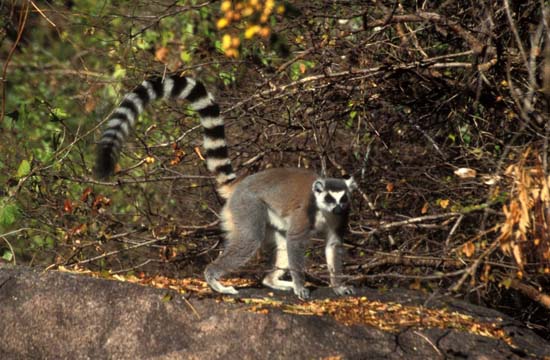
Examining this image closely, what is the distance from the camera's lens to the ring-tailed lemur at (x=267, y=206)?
5918 mm

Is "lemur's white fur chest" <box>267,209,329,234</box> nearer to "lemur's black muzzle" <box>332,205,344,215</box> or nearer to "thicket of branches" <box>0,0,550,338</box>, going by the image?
"lemur's black muzzle" <box>332,205,344,215</box>

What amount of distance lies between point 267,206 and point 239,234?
440 mm

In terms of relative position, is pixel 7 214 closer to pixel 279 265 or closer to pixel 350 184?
pixel 279 265

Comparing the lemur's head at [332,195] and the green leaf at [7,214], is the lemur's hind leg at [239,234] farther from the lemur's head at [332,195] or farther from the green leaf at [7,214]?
the green leaf at [7,214]

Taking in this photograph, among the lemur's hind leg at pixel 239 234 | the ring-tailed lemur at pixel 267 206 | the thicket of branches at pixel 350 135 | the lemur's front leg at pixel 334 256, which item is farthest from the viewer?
the lemur's front leg at pixel 334 256

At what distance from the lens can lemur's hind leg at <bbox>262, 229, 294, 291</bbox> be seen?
6219mm

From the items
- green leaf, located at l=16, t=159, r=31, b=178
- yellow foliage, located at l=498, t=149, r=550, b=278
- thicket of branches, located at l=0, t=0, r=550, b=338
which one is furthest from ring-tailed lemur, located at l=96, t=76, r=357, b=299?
yellow foliage, located at l=498, t=149, r=550, b=278

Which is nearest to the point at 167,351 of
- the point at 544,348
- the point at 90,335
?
the point at 90,335

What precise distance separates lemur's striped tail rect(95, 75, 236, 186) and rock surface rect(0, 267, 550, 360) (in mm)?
988

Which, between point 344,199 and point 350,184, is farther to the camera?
point 350,184

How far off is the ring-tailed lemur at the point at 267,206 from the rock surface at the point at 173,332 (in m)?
0.96

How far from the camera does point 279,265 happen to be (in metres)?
6.38

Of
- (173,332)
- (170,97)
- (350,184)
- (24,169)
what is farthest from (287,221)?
(24,169)

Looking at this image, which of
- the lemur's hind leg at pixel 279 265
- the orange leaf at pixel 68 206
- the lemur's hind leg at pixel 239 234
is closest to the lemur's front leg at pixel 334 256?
the lemur's hind leg at pixel 279 265
